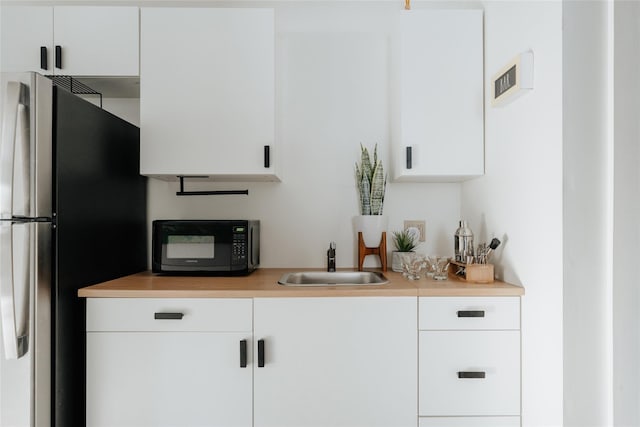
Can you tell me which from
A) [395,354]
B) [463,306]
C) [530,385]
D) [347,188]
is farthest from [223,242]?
[530,385]

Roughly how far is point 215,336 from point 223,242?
478 mm

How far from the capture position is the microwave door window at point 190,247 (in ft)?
5.82

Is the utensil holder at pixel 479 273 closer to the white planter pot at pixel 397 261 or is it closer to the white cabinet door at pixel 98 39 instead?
the white planter pot at pixel 397 261

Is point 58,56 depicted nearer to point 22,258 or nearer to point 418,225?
point 22,258

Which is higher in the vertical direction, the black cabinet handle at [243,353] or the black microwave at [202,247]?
the black microwave at [202,247]

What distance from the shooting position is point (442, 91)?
1776mm

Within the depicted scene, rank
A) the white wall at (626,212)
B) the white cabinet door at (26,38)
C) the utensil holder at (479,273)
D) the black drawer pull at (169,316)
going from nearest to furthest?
the white wall at (626,212) → the black drawer pull at (169,316) → the utensil holder at (479,273) → the white cabinet door at (26,38)

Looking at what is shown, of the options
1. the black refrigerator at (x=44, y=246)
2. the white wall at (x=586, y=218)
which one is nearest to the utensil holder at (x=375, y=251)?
the white wall at (x=586, y=218)

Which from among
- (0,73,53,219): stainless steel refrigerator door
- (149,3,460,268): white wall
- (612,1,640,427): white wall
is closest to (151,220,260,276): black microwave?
(149,3,460,268): white wall

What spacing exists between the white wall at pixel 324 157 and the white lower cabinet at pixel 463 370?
691 mm

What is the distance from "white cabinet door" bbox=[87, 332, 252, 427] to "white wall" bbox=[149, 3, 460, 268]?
2.39 feet

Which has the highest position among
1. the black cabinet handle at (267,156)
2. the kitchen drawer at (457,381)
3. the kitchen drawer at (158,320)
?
the black cabinet handle at (267,156)

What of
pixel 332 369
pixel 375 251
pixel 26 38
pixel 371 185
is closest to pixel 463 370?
pixel 332 369

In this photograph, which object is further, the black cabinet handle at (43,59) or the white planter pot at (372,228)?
the white planter pot at (372,228)
